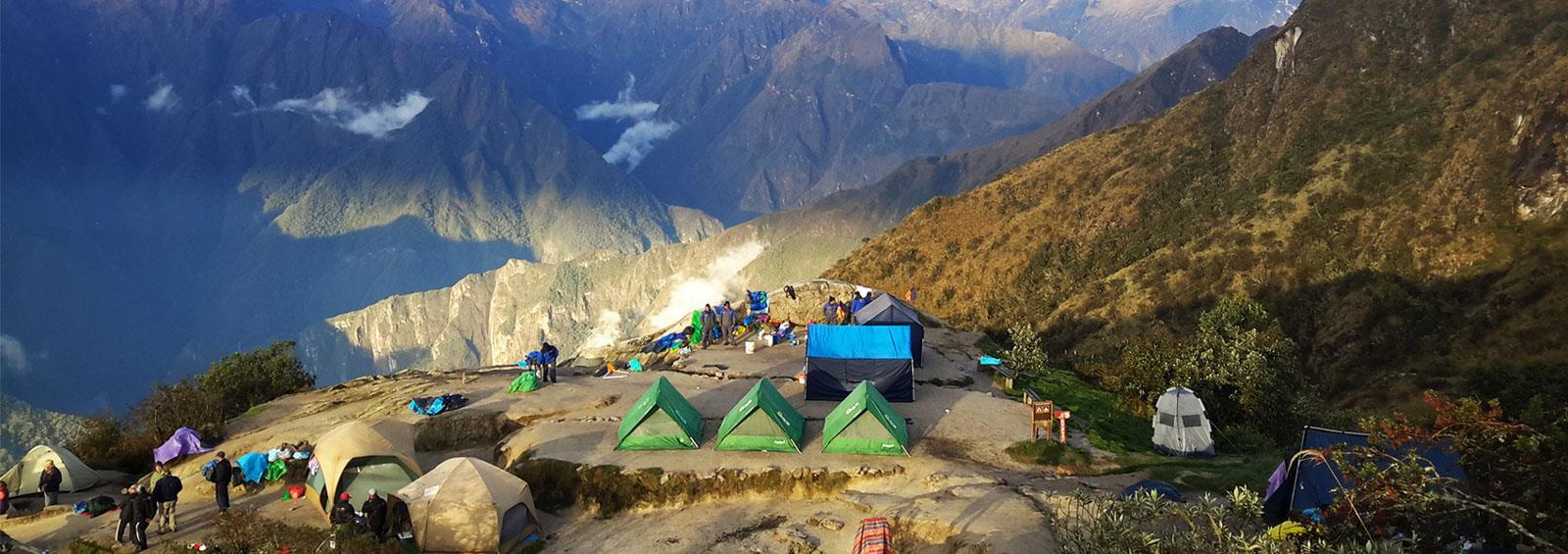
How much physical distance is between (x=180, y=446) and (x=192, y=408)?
5.68 meters

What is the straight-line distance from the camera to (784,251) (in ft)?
620

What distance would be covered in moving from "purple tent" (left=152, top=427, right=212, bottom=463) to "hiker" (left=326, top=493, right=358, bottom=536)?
10.0m

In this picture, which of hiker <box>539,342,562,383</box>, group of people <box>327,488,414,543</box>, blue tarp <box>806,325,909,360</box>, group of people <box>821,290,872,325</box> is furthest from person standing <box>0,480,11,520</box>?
group of people <box>821,290,872,325</box>

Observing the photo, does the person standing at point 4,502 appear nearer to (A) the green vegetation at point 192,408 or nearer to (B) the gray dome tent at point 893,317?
(A) the green vegetation at point 192,408

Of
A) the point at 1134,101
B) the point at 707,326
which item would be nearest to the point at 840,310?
the point at 707,326

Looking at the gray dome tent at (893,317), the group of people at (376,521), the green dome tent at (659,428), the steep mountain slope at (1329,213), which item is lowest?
the group of people at (376,521)

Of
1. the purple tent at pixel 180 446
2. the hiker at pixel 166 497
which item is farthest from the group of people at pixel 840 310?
the hiker at pixel 166 497

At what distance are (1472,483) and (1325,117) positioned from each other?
3286 inches

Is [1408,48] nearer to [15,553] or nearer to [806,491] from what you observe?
[806,491]

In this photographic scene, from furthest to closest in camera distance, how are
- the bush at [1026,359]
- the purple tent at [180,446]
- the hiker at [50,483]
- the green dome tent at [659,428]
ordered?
1. the bush at [1026,359]
2. the purple tent at [180,446]
3. the hiker at [50,483]
4. the green dome tent at [659,428]

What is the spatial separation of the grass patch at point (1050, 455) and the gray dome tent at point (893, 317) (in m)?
9.36

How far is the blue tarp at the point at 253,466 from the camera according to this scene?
25.7 meters

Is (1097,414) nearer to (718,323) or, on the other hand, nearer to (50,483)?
(718,323)

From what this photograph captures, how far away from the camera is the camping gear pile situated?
97.5 ft
